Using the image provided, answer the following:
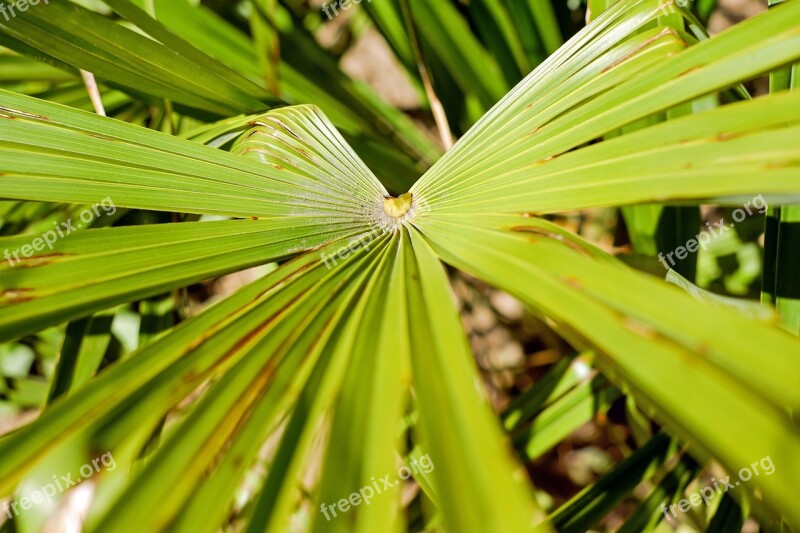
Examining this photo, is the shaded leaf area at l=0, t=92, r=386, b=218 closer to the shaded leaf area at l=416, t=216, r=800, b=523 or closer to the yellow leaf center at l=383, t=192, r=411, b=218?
the yellow leaf center at l=383, t=192, r=411, b=218

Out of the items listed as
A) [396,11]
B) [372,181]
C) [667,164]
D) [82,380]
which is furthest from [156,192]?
[396,11]

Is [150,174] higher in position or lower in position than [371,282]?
higher

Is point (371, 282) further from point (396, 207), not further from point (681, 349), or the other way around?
point (681, 349)

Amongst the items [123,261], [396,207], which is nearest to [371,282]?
[396,207]

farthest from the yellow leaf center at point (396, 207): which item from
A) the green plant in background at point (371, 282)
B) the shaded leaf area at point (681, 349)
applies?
the shaded leaf area at point (681, 349)

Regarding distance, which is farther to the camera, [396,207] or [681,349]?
[396,207]

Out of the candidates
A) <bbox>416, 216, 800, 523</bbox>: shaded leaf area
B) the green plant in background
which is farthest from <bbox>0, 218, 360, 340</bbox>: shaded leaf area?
<bbox>416, 216, 800, 523</bbox>: shaded leaf area

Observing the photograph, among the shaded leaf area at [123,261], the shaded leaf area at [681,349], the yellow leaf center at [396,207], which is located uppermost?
the shaded leaf area at [123,261]

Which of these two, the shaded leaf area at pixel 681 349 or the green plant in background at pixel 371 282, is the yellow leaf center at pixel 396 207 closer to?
the green plant in background at pixel 371 282

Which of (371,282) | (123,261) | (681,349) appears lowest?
(681,349)
